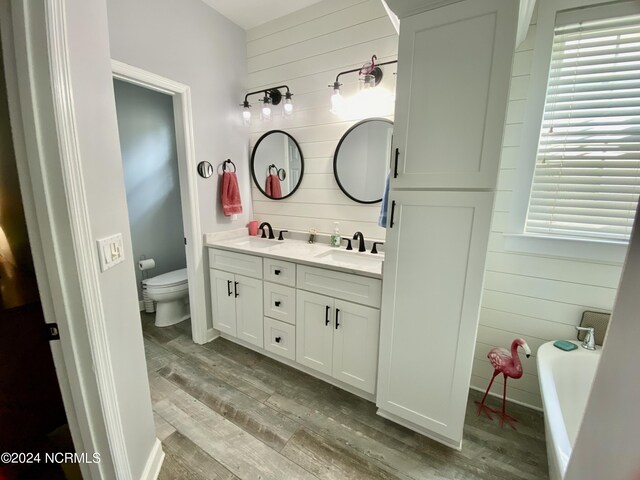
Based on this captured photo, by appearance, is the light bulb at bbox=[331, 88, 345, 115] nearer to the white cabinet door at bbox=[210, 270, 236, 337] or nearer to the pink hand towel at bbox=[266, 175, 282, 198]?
the pink hand towel at bbox=[266, 175, 282, 198]

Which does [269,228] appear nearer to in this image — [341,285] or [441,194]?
[341,285]

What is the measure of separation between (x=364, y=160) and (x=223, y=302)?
65.6 inches

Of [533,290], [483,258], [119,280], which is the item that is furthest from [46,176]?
[533,290]

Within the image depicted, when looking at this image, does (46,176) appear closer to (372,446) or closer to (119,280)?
(119,280)

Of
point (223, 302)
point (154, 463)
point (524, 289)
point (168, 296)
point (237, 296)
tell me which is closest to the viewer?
point (154, 463)

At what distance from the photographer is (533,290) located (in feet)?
5.20

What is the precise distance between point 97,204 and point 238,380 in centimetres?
151

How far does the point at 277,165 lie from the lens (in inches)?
95.0

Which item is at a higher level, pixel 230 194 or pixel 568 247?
pixel 230 194

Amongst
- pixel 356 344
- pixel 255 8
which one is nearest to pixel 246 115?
pixel 255 8

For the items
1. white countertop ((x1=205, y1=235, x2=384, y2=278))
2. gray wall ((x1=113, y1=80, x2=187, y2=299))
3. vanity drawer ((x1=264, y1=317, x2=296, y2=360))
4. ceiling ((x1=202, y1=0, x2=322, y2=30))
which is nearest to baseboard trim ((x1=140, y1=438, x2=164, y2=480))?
vanity drawer ((x1=264, y1=317, x2=296, y2=360))

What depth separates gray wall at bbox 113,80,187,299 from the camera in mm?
2691

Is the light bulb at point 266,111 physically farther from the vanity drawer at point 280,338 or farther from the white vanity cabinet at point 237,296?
the vanity drawer at point 280,338

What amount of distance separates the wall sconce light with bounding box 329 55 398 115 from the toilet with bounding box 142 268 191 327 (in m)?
2.17
